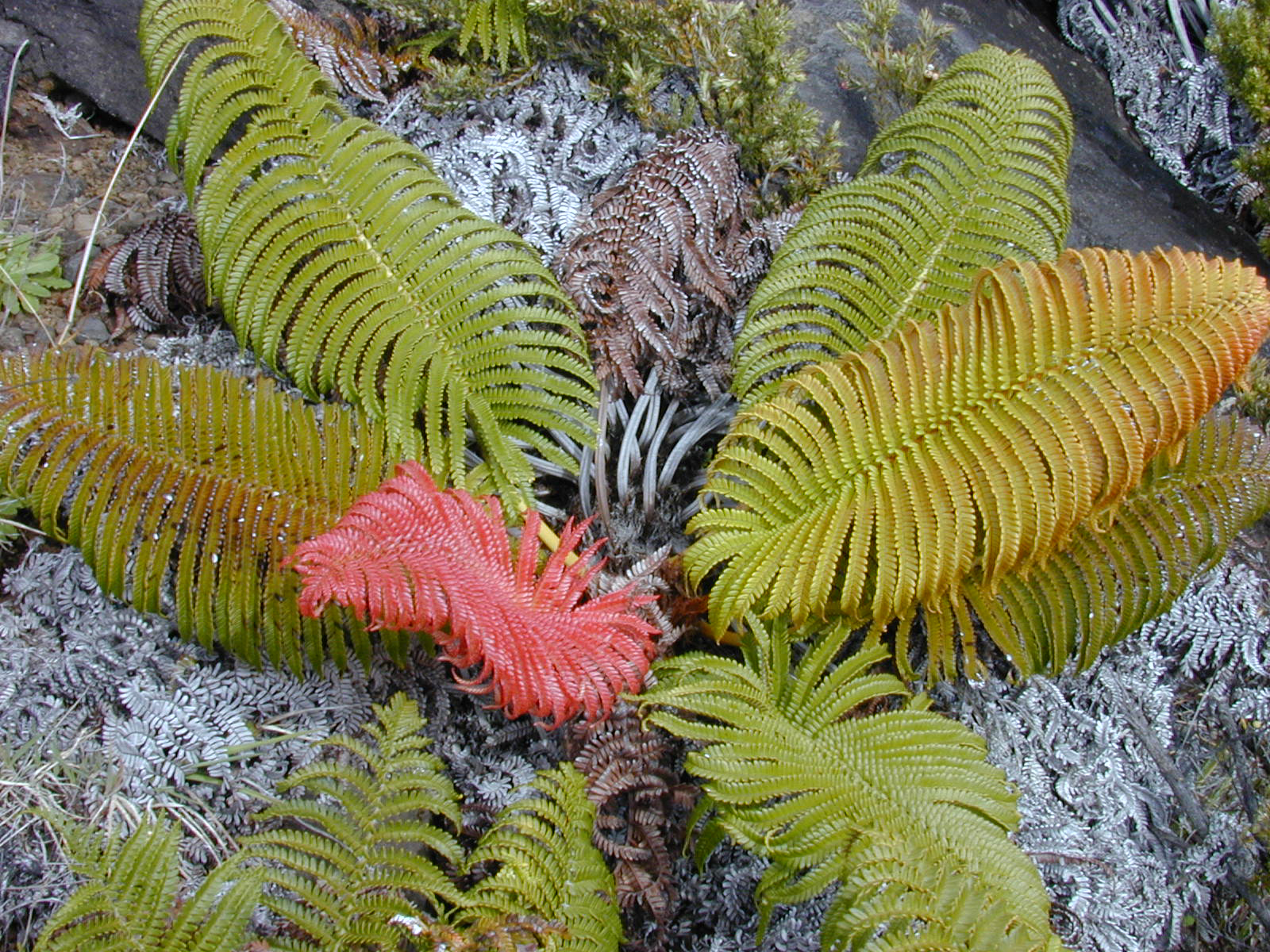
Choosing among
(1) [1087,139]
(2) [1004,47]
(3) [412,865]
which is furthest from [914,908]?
(2) [1004,47]

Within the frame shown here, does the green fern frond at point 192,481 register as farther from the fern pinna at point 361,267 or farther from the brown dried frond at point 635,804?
the brown dried frond at point 635,804

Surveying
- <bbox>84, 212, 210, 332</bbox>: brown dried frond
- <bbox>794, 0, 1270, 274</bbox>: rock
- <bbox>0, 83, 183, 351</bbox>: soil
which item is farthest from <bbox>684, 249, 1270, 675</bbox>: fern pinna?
<bbox>0, 83, 183, 351</bbox>: soil

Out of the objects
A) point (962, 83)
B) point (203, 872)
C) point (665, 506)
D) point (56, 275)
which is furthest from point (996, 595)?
point (56, 275)

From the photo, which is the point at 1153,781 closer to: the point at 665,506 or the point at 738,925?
the point at 738,925

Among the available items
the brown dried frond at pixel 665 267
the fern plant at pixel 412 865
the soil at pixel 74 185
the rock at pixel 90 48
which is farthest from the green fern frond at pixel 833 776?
the rock at pixel 90 48

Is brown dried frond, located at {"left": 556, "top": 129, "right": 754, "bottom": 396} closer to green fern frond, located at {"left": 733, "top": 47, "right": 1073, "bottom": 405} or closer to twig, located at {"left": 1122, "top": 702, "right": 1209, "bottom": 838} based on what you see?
green fern frond, located at {"left": 733, "top": 47, "right": 1073, "bottom": 405}
